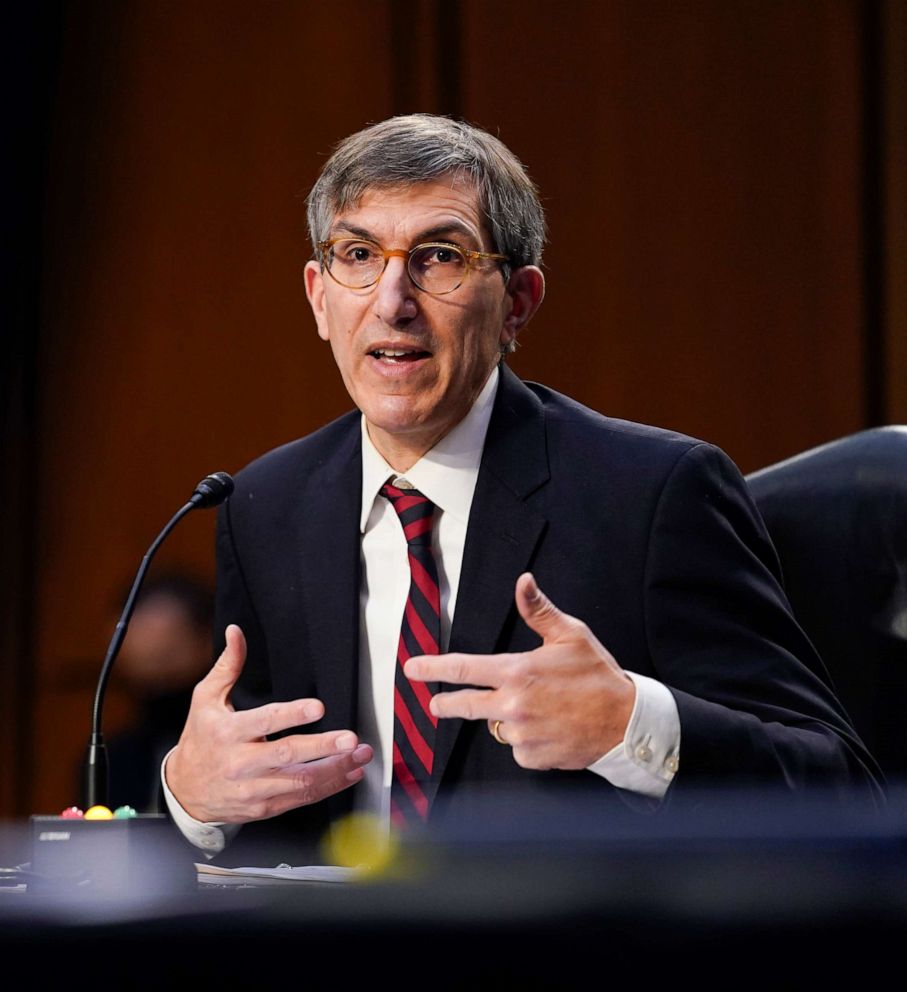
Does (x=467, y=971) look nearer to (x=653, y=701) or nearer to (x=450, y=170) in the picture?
(x=653, y=701)

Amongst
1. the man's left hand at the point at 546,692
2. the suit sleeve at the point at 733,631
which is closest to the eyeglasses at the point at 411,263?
the suit sleeve at the point at 733,631

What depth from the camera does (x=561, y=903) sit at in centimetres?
34

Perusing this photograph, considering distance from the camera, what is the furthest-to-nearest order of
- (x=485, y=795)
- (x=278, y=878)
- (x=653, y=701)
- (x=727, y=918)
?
(x=485, y=795)
(x=653, y=701)
(x=278, y=878)
(x=727, y=918)

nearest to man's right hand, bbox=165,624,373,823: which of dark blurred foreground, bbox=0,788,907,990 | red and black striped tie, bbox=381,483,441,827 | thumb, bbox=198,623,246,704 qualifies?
thumb, bbox=198,623,246,704

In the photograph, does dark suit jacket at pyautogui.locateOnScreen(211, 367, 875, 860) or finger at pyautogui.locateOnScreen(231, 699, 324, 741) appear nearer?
finger at pyautogui.locateOnScreen(231, 699, 324, 741)

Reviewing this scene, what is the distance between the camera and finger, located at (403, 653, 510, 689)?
1.12 metres

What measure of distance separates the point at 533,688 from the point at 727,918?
2.83 ft

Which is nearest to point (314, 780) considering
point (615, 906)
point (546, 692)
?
point (546, 692)

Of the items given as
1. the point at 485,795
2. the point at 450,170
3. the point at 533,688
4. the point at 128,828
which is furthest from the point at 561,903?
the point at 450,170

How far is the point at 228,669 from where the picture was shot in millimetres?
1339

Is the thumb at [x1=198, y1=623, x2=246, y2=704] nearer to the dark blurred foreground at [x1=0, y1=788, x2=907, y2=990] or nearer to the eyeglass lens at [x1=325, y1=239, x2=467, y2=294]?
the eyeglass lens at [x1=325, y1=239, x2=467, y2=294]

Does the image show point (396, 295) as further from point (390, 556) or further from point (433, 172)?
point (390, 556)

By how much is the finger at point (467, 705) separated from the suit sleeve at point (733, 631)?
382 mm

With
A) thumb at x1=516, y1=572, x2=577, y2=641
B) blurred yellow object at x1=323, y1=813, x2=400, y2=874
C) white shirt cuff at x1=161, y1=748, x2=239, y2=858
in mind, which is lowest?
blurred yellow object at x1=323, y1=813, x2=400, y2=874
